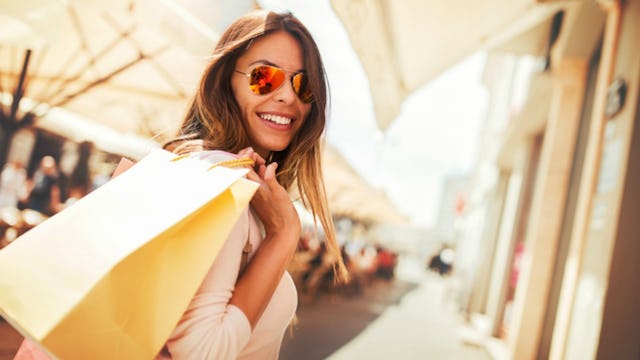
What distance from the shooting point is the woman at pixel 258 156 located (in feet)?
3.08

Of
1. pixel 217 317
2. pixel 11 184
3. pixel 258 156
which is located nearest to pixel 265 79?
pixel 258 156

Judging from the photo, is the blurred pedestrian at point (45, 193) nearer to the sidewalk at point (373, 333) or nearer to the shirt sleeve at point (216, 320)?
the sidewalk at point (373, 333)

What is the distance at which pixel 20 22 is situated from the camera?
2771 millimetres

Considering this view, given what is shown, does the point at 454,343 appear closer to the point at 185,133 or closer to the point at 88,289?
the point at 185,133

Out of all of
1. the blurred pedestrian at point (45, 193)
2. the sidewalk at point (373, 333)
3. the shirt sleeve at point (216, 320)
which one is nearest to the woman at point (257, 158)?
the shirt sleeve at point (216, 320)

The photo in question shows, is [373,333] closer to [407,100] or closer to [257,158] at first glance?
[407,100]

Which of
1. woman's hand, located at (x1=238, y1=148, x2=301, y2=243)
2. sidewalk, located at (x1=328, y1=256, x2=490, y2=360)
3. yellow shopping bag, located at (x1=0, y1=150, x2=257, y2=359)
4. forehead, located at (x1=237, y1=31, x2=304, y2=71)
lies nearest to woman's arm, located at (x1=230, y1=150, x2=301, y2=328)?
woman's hand, located at (x1=238, y1=148, x2=301, y2=243)

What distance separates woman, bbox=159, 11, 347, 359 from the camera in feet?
3.08

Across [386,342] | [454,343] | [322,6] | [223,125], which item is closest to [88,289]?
[223,125]

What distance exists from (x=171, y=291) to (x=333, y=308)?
870cm

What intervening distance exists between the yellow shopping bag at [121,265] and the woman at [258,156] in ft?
0.38

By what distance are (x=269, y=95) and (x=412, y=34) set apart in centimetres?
266

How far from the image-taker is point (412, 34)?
374cm

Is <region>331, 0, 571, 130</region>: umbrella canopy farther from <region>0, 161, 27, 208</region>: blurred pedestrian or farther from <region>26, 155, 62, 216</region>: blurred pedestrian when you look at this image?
<region>0, 161, 27, 208</region>: blurred pedestrian
